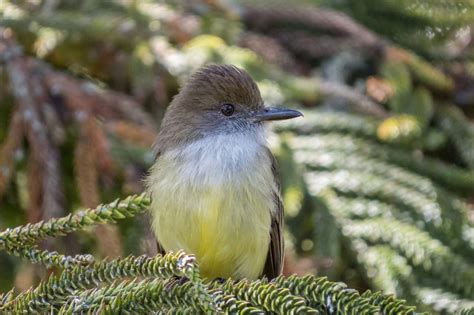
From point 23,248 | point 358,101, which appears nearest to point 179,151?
point 358,101

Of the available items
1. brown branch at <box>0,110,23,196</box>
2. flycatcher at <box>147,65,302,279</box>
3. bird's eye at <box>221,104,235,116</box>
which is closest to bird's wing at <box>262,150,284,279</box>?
flycatcher at <box>147,65,302,279</box>

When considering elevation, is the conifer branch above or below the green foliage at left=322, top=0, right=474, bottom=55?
below

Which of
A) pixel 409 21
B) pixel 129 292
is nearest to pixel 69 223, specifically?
pixel 129 292

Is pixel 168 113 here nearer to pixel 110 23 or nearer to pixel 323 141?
pixel 110 23

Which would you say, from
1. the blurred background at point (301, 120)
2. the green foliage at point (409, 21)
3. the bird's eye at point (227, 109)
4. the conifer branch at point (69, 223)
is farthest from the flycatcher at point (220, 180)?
the green foliage at point (409, 21)

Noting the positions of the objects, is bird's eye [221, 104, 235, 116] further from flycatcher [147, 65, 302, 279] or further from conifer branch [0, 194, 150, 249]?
conifer branch [0, 194, 150, 249]

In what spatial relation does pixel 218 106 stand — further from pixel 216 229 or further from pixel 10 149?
pixel 10 149
